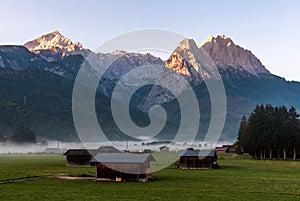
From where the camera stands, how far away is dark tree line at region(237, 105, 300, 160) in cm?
11694

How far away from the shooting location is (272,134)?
119m

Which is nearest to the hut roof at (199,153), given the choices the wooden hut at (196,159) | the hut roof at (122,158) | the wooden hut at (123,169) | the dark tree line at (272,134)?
the wooden hut at (196,159)

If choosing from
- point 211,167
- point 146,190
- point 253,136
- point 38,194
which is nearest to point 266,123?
point 253,136

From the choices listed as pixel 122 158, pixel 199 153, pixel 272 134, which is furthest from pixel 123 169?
pixel 272 134

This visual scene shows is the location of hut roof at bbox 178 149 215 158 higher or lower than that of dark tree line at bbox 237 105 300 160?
lower

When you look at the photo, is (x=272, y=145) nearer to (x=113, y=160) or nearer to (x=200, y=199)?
(x=113, y=160)

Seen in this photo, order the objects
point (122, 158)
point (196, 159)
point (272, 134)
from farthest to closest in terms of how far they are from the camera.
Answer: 1. point (272, 134)
2. point (196, 159)
3. point (122, 158)

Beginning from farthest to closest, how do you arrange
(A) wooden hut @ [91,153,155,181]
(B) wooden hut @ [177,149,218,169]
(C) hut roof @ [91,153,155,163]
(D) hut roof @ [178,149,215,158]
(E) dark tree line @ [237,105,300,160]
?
(E) dark tree line @ [237,105,300,160], (B) wooden hut @ [177,149,218,169], (D) hut roof @ [178,149,215,158], (C) hut roof @ [91,153,155,163], (A) wooden hut @ [91,153,155,181]

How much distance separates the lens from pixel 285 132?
→ 117m

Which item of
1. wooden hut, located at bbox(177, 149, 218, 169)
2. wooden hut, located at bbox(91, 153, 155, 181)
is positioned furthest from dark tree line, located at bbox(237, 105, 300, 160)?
wooden hut, located at bbox(91, 153, 155, 181)

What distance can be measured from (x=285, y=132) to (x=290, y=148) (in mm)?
7258

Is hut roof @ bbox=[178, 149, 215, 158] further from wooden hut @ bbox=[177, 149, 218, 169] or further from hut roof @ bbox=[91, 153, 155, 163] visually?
hut roof @ bbox=[91, 153, 155, 163]

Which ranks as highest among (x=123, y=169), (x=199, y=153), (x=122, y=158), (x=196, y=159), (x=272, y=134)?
(x=272, y=134)

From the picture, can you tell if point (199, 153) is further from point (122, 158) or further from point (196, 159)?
point (122, 158)
